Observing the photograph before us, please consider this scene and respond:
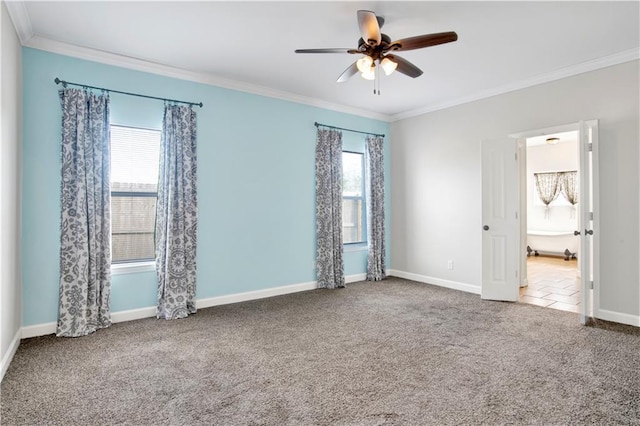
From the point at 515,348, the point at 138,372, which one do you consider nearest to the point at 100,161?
the point at 138,372

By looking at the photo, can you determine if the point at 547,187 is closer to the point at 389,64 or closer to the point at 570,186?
the point at 570,186

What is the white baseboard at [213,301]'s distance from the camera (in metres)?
3.45

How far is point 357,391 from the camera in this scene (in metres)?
2.43

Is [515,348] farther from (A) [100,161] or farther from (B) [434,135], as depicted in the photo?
(A) [100,161]

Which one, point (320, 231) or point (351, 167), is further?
point (351, 167)

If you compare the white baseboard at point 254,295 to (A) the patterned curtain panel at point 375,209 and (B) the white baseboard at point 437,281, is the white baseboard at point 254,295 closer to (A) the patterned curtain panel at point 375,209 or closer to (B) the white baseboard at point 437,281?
(A) the patterned curtain panel at point 375,209

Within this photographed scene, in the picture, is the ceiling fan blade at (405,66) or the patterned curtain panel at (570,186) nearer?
the ceiling fan blade at (405,66)

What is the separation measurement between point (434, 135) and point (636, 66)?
2507mm

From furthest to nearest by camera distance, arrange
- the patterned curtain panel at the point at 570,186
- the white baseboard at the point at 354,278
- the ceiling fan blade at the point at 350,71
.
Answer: the patterned curtain panel at the point at 570,186, the white baseboard at the point at 354,278, the ceiling fan blade at the point at 350,71

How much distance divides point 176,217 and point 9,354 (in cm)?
184

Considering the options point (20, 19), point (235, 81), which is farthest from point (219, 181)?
point (20, 19)

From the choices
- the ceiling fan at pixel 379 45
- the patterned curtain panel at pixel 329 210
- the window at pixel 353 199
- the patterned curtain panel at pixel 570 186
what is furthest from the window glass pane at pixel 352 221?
the patterned curtain panel at pixel 570 186

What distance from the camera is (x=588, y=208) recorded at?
12.9ft

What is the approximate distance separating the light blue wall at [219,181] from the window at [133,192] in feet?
0.60
